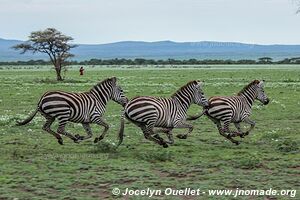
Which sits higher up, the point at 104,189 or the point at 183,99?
the point at 183,99

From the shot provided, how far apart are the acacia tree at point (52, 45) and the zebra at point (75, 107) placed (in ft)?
128

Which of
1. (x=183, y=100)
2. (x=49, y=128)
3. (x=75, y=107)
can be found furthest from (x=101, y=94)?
(x=183, y=100)

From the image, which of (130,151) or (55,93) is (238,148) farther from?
(55,93)

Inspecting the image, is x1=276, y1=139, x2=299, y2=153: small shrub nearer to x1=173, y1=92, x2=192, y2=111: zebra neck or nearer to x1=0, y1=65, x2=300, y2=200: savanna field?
x1=0, y1=65, x2=300, y2=200: savanna field

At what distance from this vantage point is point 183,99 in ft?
47.4

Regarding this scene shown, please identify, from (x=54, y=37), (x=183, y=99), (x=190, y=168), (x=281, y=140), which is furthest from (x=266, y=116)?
(x=54, y=37)

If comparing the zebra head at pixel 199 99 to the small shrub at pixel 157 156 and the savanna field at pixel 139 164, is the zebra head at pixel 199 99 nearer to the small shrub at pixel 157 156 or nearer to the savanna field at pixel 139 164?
the savanna field at pixel 139 164

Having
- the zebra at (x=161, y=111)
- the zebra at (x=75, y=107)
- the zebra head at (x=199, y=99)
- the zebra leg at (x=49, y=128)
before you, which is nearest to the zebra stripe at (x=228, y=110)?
the zebra head at (x=199, y=99)

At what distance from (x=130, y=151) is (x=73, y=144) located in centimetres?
192

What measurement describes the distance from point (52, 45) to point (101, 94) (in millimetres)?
43921

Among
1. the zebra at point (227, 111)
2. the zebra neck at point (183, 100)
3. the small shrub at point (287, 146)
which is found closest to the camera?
the small shrub at point (287, 146)

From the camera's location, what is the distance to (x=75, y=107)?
44.3ft

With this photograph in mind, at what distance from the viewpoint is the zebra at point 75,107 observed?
43.6ft

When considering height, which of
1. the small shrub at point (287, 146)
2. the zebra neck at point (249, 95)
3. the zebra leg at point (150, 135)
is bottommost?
the small shrub at point (287, 146)
